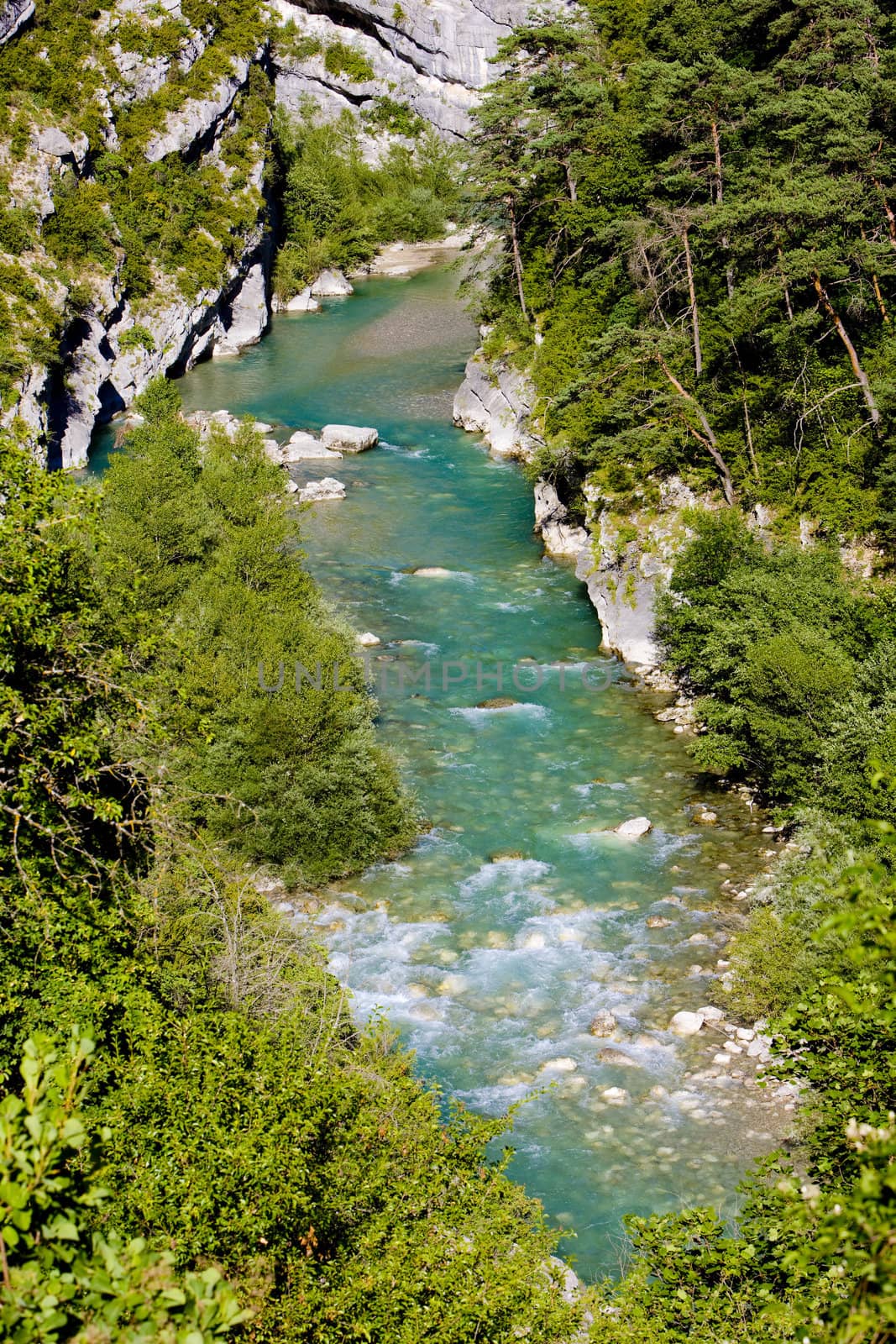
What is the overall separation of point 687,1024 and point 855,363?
1760 cm

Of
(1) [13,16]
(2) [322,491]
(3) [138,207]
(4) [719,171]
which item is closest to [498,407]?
(2) [322,491]

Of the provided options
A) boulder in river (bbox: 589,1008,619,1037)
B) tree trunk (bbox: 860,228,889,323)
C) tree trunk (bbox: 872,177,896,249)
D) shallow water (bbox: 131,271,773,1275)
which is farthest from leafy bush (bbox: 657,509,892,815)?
tree trunk (bbox: 872,177,896,249)

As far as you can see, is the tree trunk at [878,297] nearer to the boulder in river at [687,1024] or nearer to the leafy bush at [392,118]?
the boulder in river at [687,1024]

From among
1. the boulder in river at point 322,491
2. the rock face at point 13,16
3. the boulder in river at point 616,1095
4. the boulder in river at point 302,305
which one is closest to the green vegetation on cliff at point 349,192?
the boulder in river at point 302,305

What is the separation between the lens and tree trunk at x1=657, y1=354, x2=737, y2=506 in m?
29.3

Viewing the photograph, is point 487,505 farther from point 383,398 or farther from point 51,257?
point 51,257

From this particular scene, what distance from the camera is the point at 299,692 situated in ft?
73.3

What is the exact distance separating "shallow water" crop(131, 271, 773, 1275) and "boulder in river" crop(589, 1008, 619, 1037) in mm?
163

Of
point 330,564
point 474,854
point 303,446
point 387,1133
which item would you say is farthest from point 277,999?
point 303,446

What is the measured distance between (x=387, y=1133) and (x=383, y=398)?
46.1 metres

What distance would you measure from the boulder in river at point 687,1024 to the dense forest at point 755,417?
36.8 inches

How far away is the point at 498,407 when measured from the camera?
45.9 metres

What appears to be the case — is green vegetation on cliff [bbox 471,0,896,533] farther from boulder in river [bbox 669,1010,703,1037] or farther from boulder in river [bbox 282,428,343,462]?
boulder in river [bbox 669,1010,703,1037]

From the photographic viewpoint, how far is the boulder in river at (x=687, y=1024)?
17250 mm
